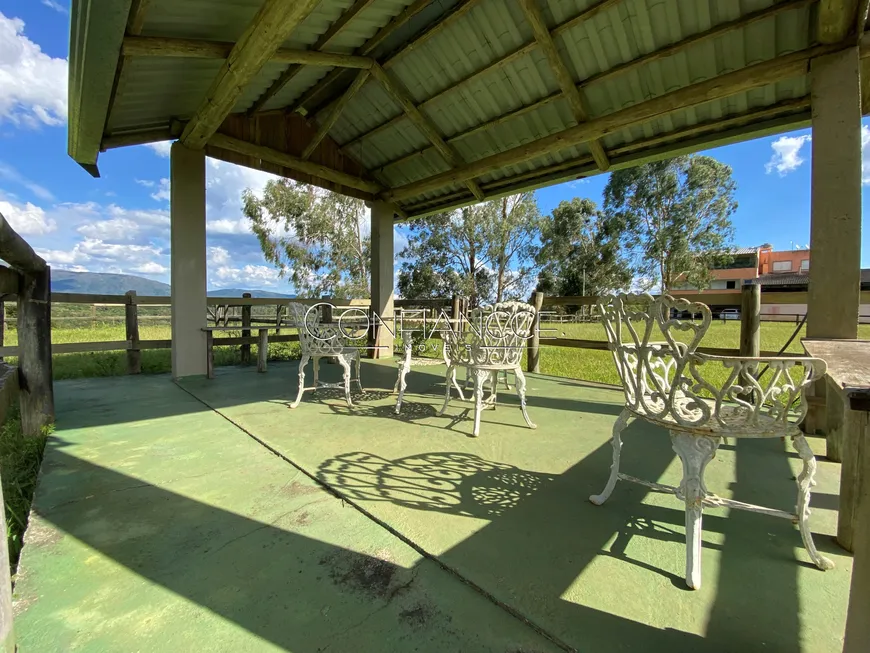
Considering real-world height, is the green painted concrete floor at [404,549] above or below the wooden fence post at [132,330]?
below

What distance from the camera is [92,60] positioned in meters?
2.39

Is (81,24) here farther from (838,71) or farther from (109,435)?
(838,71)

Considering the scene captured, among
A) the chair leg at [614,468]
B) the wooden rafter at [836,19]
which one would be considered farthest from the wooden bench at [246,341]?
the wooden rafter at [836,19]

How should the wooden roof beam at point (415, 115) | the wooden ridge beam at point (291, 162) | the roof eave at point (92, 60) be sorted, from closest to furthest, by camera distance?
1. the roof eave at point (92, 60)
2. the wooden roof beam at point (415, 115)
3. the wooden ridge beam at point (291, 162)

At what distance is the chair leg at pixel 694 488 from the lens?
124 centimetres

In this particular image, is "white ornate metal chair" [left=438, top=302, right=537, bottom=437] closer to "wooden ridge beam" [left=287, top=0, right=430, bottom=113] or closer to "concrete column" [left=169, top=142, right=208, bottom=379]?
"wooden ridge beam" [left=287, top=0, right=430, bottom=113]

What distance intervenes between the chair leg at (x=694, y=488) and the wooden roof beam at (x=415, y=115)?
15.5 ft

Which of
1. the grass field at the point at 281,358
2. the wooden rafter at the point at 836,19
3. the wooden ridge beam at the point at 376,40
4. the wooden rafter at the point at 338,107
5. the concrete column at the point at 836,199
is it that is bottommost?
the grass field at the point at 281,358

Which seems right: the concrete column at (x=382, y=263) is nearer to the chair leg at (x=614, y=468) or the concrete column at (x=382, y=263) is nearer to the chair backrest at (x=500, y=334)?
the chair backrest at (x=500, y=334)

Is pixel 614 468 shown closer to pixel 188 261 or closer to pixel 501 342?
pixel 501 342

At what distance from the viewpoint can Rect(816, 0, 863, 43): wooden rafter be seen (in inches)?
88.8

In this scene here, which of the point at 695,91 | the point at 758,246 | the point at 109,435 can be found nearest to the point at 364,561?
the point at 109,435

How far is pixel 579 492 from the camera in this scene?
6.22 feet

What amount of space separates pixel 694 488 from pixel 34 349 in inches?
149
